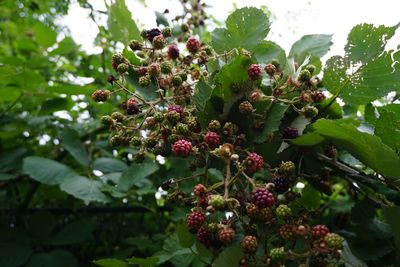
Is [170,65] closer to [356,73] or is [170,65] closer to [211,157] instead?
→ [211,157]

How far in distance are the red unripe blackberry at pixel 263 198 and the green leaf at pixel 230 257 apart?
3.5 inches

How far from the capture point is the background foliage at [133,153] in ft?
2.68

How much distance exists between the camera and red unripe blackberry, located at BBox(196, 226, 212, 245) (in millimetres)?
712

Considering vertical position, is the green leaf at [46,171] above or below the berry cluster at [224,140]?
below

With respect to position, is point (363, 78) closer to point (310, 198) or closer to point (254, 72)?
point (254, 72)

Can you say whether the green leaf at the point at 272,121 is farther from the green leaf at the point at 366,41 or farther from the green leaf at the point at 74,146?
the green leaf at the point at 74,146

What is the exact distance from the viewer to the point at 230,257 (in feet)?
2.29

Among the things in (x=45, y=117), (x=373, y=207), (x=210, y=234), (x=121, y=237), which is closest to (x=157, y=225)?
(x=121, y=237)

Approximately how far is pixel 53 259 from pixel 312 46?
0.91m

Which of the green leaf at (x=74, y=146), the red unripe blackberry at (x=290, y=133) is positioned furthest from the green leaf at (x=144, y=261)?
the green leaf at (x=74, y=146)

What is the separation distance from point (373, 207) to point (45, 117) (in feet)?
3.87

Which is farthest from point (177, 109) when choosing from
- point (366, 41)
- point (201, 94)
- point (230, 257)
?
point (366, 41)

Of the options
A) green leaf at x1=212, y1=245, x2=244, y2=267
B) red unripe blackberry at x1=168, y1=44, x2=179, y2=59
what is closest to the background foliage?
green leaf at x1=212, y1=245, x2=244, y2=267

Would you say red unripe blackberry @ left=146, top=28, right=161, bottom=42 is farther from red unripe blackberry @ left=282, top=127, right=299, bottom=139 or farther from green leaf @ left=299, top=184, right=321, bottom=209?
green leaf @ left=299, top=184, right=321, bottom=209
